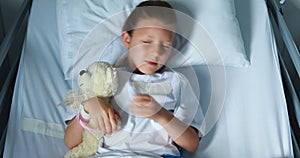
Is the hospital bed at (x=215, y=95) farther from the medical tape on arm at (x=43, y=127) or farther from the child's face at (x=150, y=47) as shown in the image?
the child's face at (x=150, y=47)

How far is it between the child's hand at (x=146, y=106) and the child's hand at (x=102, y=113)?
0.07 meters

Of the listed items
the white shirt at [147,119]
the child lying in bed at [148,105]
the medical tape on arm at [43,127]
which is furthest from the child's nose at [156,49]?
the medical tape on arm at [43,127]

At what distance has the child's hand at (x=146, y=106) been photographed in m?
1.10

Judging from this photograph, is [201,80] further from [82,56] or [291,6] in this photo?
[291,6]

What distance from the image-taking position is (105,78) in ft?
3.73

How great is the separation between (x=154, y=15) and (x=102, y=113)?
1.14 ft

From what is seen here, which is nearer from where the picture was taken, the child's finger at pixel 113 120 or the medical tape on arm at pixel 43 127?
the child's finger at pixel 113 120

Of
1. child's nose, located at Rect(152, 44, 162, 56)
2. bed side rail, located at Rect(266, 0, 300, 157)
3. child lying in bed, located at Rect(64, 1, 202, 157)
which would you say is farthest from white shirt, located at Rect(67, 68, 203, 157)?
bed side rail, located at Rect(266, 0, 300, 157)

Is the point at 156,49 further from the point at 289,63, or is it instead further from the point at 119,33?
the point at 289,63

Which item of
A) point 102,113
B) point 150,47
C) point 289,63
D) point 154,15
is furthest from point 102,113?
point 289,63

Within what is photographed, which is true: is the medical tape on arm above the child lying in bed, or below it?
below

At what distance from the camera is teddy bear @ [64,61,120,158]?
1.14 m

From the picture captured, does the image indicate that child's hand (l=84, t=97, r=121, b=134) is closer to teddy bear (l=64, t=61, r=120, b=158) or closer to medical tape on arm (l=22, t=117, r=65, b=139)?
teddy bear (l=64, t=61, r=120, b=158)

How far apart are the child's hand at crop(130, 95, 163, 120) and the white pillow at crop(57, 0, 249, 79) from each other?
13.0 inches
